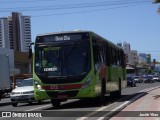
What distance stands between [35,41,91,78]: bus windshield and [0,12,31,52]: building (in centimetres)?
4954

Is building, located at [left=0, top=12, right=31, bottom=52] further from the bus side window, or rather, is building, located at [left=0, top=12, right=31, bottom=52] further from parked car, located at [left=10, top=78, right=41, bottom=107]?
the bus side window

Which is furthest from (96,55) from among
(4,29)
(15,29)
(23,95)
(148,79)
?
(148,79)

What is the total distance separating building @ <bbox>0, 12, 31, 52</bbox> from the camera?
231ft

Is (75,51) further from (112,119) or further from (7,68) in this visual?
(7,68)

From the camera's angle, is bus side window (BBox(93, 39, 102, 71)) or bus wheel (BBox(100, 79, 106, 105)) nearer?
bus side window (BBox(93, 39, 102, 71))

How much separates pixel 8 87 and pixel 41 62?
1251cm

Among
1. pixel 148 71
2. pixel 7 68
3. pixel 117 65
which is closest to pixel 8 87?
pixel 7 68

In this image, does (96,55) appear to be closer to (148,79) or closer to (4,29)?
(4,29)

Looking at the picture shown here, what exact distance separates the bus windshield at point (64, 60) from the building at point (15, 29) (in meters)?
49.5

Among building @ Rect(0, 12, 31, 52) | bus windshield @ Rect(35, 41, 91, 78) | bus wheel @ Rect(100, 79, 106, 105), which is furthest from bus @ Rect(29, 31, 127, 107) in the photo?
building @ Rect(0, 12, 31, 52)

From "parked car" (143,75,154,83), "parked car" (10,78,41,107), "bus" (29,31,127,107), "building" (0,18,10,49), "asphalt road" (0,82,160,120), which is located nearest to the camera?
"asphalt road" (0,82,160,120)

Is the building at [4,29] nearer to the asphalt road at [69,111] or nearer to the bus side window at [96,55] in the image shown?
the asphalt road at [69,111]

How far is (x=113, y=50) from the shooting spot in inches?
1041

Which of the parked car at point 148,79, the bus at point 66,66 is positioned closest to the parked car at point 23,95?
the bus at point 66,66
